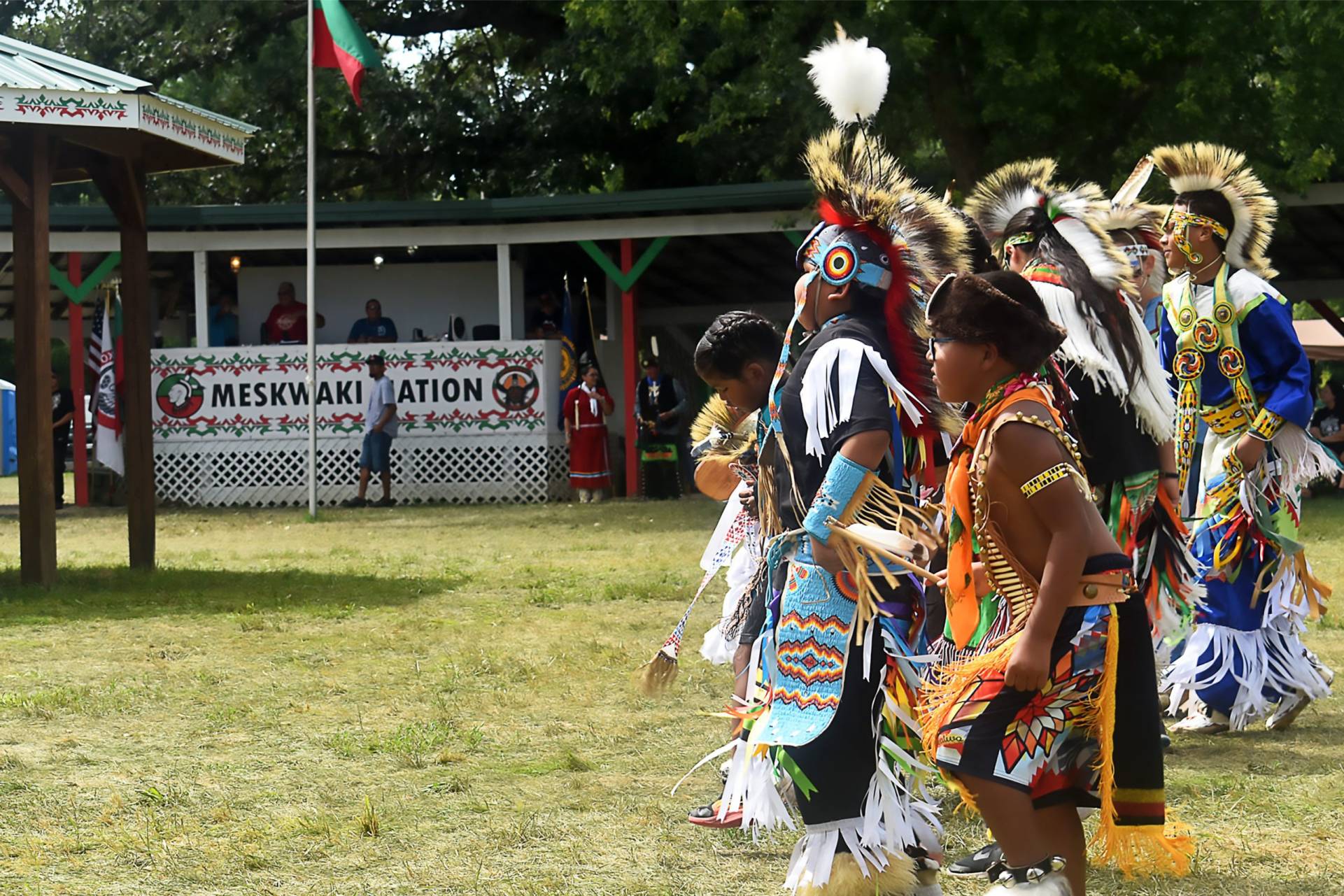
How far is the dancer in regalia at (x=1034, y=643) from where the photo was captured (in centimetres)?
291

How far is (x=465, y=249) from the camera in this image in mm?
20531

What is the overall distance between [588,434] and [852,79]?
14.4 m

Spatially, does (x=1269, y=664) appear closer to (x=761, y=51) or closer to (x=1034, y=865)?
(x=1034, y=865)

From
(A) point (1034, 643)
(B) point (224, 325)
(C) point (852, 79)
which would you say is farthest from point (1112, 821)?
(B) point (224, 325)

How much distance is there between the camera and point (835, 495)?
328 centimetres

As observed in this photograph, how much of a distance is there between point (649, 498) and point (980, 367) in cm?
1569

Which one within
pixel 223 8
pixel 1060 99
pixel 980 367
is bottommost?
pixel 980 367

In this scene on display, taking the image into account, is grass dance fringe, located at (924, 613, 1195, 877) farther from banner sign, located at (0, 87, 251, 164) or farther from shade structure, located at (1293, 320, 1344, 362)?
shade structure, located at (1293, 320, 1344, 362)

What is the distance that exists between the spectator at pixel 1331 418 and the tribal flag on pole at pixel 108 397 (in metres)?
14.5

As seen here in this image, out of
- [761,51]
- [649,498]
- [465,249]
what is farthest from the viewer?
[465,249]

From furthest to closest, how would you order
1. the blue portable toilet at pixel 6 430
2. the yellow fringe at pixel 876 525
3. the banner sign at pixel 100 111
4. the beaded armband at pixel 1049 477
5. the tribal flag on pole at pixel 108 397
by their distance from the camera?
1. the blue portable toilet at pixel 6 430
2. the tribal flag on pole at pixel 108 397
3. the banner sign at pixel 100 111
4. the yellow fringe at pixel 876 525
5. the beaded armband at pixel 1049 477

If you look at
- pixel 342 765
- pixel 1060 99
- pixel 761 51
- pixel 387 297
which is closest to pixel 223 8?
pixel 387 297

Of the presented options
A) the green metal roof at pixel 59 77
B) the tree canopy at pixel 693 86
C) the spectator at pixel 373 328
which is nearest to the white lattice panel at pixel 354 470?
the spectator at pixel 373 328

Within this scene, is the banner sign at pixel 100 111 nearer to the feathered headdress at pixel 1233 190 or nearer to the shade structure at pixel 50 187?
the shade structure at pixel 50 187
